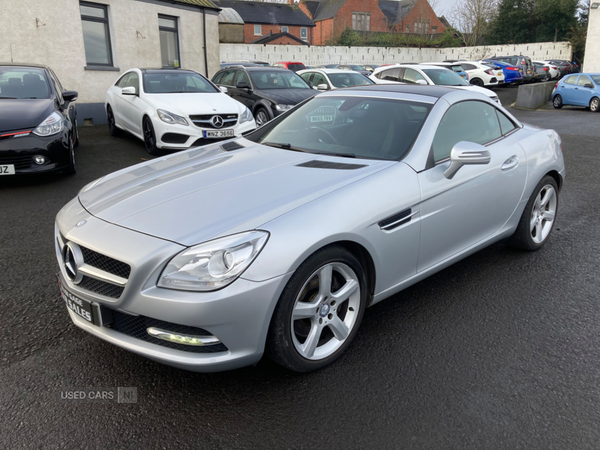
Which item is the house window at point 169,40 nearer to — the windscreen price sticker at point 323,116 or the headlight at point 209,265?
the windscreen price sticker at point 323,116

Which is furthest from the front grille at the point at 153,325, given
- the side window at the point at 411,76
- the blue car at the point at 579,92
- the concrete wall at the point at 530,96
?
the concrete wall at the point at 530,96

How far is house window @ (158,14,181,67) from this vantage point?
48.1 ft

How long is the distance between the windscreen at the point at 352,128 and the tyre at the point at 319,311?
3.04 ft

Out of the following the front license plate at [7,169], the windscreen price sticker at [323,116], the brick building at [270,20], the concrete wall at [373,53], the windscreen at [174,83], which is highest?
the brick building at [270,20]

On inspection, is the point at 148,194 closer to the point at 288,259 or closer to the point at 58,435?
the point at 288,259

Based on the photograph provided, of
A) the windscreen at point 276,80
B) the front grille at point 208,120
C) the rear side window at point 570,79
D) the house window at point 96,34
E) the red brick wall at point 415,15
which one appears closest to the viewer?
the front grille at point 208,120

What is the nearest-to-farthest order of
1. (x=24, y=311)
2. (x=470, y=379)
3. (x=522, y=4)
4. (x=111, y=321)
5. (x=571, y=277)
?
(x=111, y=321) → (x=470, y=379) → (x=24, y=311) → (x=571, y=277) → (x=522, y=4)

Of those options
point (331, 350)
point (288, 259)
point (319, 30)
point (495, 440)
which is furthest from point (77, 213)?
point (319, 30)

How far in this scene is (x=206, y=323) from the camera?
224cm

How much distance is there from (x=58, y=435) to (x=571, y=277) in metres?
3.71

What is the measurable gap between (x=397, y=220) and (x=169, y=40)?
14.0 metres

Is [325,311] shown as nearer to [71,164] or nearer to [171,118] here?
[71,164]

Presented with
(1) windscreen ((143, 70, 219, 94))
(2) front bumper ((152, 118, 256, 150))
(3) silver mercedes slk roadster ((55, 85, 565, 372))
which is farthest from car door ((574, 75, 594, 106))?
(3) silver mercedes slk roadster ((55, 85, 565, 372))

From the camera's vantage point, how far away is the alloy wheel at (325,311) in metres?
2.58
